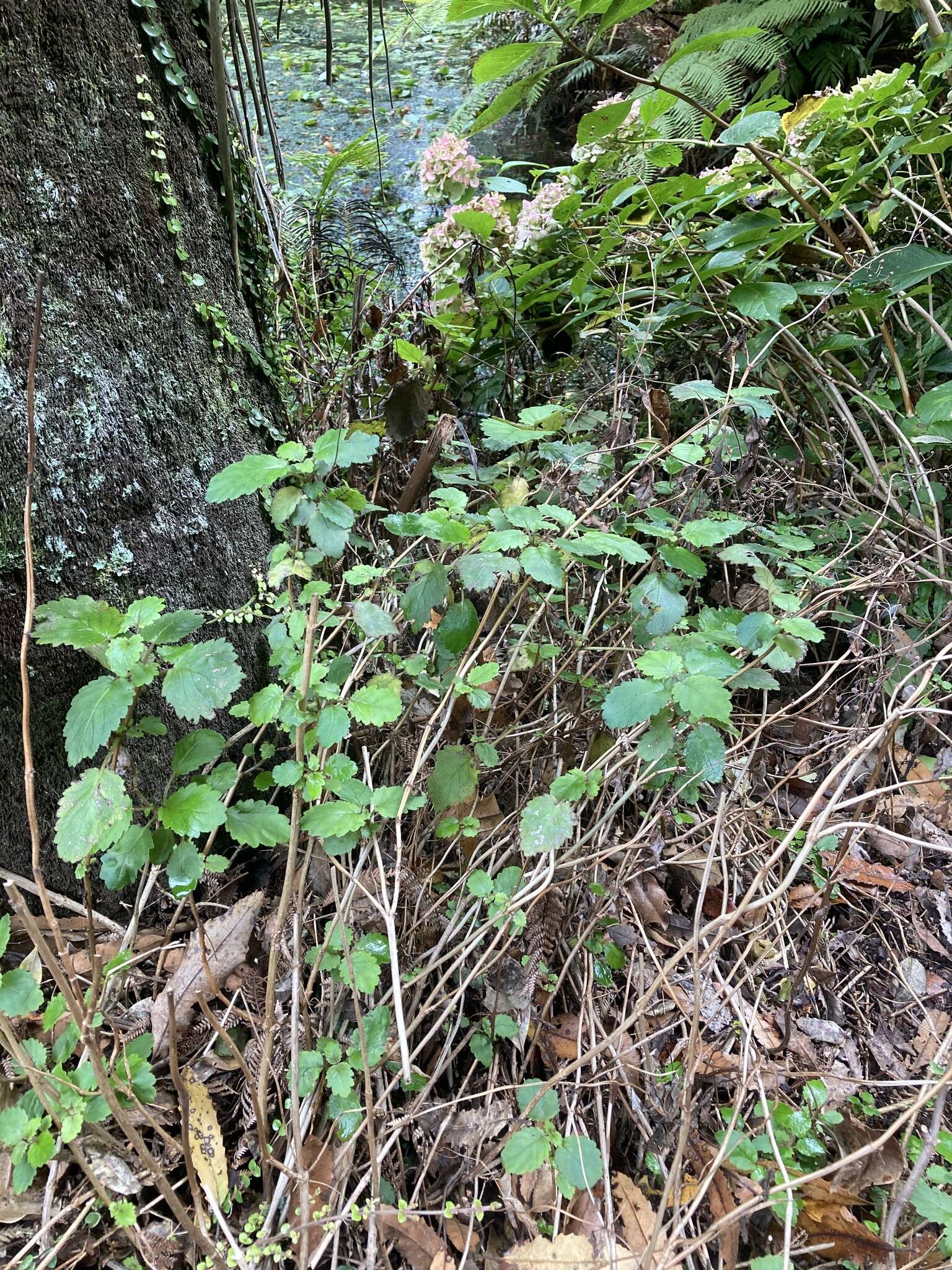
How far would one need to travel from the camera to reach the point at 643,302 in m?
1.76

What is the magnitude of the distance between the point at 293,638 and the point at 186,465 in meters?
0.38

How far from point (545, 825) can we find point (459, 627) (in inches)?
12.7

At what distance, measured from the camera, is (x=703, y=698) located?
82 cm

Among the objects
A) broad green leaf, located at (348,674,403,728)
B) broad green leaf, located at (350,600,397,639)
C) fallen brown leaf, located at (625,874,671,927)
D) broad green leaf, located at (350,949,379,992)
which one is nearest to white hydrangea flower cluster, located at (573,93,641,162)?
broad green leaf, located at (350,600,397,639)

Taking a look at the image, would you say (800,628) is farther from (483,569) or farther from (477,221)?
(477,221)

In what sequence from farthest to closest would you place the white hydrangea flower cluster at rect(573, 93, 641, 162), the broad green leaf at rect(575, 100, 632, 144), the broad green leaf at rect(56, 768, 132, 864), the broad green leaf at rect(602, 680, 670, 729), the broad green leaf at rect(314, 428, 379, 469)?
1. the white hydrangea flower cluster at rect(573, 93, 641, 162)
2. the broad green leaf at rect(575, 100, 632, 144)
3. the broad green leaf at rect(314, 428, 379, 469)
4. the broad green leaf at rect(602, 680, 670, 729)
5. the broad green leaf at rect(56, 768, 132, 864)

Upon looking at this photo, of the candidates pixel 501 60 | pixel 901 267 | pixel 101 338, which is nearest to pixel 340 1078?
pixel 101 338

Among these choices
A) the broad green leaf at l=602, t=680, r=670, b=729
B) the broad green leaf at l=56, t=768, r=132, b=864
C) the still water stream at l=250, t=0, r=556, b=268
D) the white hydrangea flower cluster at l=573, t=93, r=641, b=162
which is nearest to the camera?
the broad green leaf at l=56, t=768, r=132, b=864

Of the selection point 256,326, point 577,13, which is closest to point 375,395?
point 256,326

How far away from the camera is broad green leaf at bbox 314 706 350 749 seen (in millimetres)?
869

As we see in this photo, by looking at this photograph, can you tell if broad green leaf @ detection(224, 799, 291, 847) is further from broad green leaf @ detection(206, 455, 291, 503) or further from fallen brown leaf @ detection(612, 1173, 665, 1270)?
fallen brown leaf @ detection(612, 1173, 665, 1270)

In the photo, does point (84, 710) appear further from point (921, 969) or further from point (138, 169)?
point (921, 969)

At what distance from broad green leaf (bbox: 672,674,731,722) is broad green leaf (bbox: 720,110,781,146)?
1.13 meters

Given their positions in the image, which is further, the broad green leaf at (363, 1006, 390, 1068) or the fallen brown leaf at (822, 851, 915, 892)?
the fallen brown leaf at (822, 851, 915, 892)
